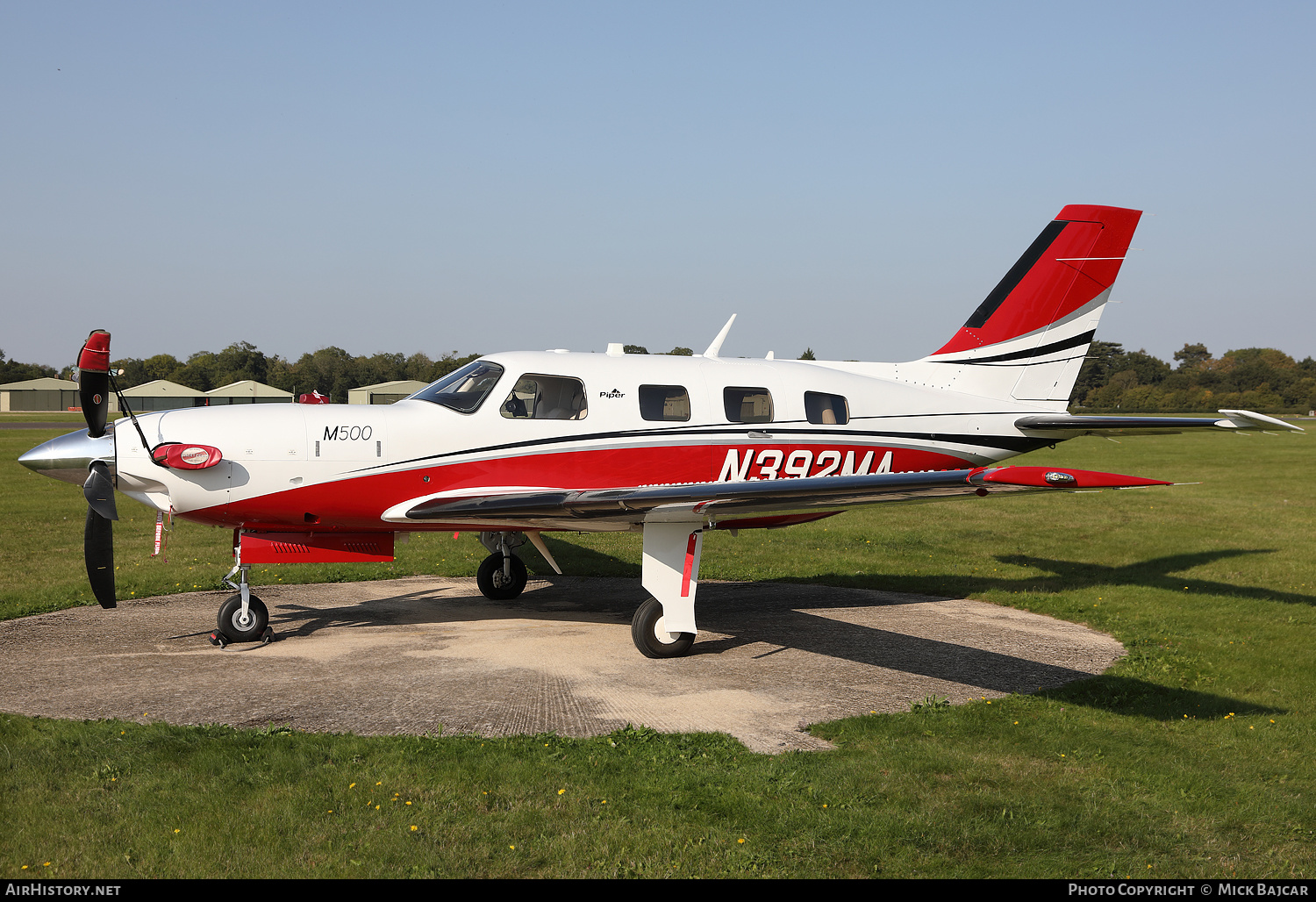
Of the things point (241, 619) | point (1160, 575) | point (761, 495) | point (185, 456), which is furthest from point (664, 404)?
point (1160, 575)

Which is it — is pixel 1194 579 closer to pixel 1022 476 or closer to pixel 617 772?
pixel 1022 476

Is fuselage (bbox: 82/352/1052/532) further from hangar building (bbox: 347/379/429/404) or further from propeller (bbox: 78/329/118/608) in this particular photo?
hangar building (bbox: 347/379/429/404)

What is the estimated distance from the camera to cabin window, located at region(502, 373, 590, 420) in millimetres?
9320

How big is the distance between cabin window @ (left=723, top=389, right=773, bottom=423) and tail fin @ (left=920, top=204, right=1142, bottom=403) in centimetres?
310

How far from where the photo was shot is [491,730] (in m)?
6.59

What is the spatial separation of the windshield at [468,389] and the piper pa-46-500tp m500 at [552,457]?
0.07ft

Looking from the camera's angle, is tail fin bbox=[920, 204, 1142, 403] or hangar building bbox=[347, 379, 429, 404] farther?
hangar building bbox=[347, 379, 429, 404]

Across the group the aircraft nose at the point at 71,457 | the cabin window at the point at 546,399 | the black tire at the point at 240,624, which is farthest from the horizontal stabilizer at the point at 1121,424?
the aircraft nose at the point at 71,457

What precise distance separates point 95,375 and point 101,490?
41.5 inches

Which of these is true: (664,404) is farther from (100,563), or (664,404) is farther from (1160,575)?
(1160,575)

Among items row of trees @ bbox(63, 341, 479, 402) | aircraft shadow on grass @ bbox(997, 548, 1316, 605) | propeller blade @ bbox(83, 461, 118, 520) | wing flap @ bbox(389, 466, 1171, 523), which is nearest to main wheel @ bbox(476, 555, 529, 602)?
wing flap @ bbox(389, 466, 1171, 523)

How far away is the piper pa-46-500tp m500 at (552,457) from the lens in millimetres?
8297

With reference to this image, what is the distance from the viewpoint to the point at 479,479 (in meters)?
9.19
